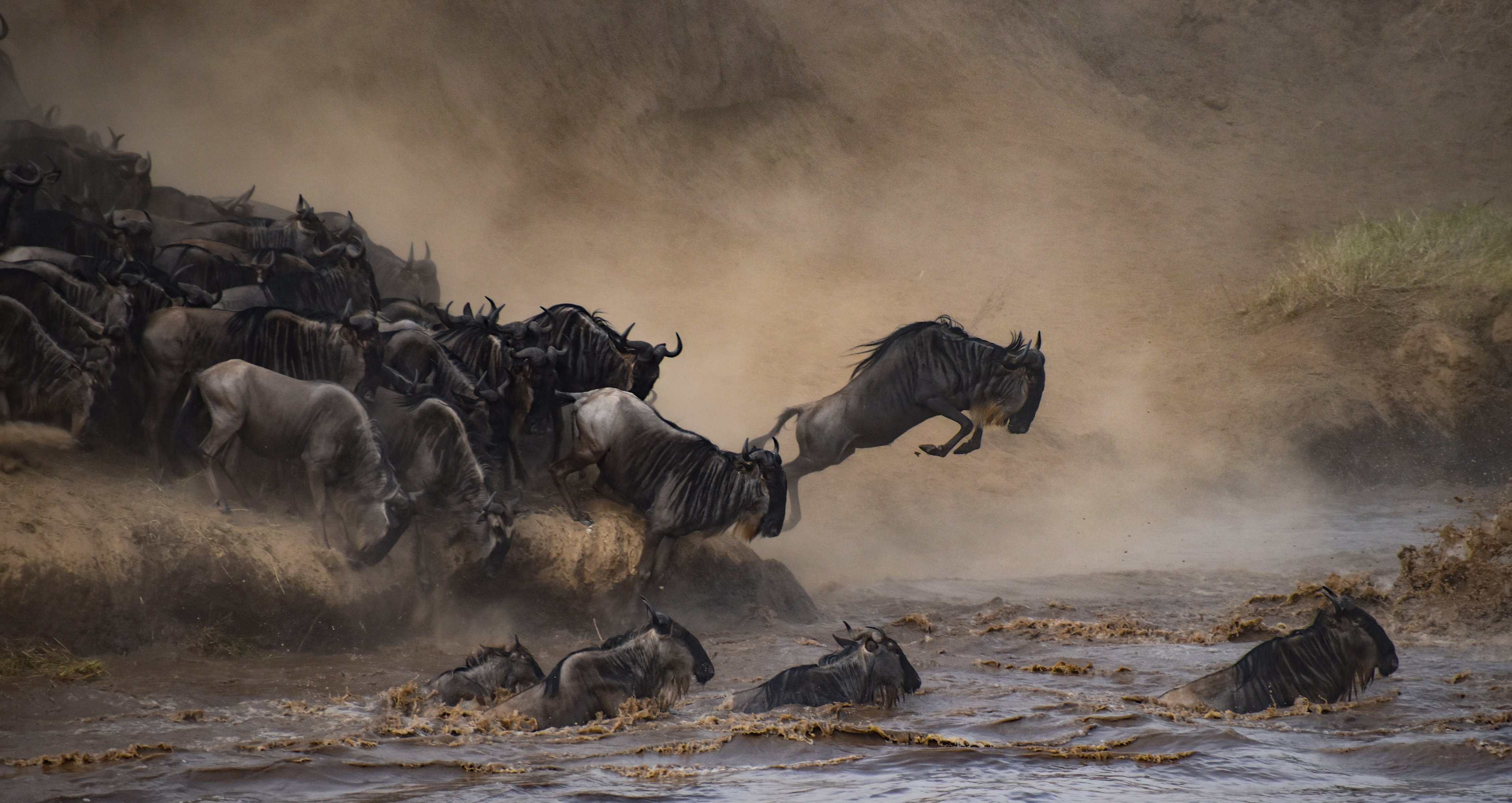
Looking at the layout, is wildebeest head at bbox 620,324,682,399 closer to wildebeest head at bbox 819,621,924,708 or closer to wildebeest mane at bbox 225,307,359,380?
wildebeest mane at bbox 225,307,359,380

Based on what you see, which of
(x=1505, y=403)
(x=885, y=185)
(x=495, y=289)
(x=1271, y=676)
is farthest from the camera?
(x=885, y=185)

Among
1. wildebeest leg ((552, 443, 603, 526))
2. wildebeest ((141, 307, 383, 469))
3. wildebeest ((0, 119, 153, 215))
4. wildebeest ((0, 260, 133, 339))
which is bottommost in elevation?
wildebeest leg ((552, 443, 603, 526))

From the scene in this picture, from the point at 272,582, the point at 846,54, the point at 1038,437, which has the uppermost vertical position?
the point at 846,54

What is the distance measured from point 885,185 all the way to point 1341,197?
294 inches

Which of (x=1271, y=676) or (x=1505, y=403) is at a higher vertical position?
(x=1505, y=403)

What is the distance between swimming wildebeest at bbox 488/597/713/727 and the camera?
540cm

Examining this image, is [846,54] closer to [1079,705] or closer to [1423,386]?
[1423,386]

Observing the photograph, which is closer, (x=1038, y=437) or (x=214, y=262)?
(x=214, y=262)

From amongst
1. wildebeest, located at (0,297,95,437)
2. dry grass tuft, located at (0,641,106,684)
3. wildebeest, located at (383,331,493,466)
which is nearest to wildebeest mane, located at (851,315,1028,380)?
wildebeest, located at (383,331,493,466)

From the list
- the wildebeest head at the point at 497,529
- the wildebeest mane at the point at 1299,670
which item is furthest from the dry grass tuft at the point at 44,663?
the wildebeest mane at the point at 1299,670

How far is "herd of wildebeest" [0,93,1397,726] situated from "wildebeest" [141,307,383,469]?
1cm

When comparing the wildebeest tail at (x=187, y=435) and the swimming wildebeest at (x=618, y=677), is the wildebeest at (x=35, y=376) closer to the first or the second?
the wildebeest tail at (x=187, y=435)

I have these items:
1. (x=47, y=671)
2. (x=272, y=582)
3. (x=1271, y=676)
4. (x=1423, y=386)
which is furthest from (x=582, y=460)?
(x=1423, y=386)

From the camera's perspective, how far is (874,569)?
476 inches
